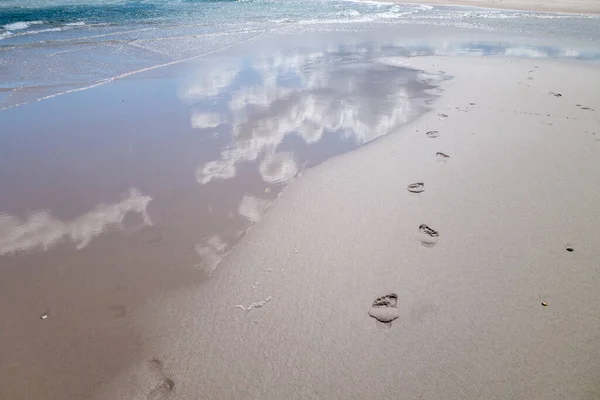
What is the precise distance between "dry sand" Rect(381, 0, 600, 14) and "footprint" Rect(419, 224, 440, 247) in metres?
27.9

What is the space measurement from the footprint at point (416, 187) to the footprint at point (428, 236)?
710 millimetres

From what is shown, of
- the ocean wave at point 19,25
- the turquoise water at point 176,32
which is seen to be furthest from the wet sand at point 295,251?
the ocean wave at point 19,25

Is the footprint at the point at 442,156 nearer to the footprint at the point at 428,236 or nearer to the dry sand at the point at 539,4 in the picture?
the footprint at the point at 428,236

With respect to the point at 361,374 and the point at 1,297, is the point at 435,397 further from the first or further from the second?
the point at 1,297

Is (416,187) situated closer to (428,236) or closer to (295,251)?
(428,236)

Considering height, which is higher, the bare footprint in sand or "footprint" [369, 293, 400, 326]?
"footprint" [369, 293, 400, 326]

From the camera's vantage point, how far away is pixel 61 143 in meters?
5.68

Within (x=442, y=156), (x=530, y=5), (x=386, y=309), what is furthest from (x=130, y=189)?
(x=530, y=5)

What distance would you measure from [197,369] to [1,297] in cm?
205

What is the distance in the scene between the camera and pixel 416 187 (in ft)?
14.5

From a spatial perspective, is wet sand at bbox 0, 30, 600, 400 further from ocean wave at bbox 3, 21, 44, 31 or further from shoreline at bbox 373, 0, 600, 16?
shoreline at bbox 373, 0, 600, 16

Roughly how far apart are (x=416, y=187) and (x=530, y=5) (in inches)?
1169

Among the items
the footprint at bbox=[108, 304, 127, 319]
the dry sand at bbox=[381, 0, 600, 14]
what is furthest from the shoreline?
the footprint at bbox=[108, 304, 127, 319]

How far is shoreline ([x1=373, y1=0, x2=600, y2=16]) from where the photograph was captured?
23019mm
